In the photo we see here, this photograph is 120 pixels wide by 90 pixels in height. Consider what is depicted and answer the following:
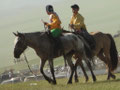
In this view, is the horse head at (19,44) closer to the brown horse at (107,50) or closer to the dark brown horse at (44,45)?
the dark brown horse at (44,45)

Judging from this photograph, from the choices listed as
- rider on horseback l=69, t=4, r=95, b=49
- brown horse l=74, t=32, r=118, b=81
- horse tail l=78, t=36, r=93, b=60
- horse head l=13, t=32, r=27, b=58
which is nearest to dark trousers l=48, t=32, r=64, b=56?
horse head l=13, t=32, r=27, b=58

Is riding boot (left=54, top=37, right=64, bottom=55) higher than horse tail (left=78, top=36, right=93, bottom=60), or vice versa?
riding boot (left=54, top=37, right=64, bottom=55)

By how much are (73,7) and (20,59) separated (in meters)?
2.84

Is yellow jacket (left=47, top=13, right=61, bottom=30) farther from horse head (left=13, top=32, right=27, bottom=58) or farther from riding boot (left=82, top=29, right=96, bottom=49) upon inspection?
riding boot (left=82, top=29, right=96, bottom=49)

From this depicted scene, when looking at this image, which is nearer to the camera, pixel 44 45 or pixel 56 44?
pixel 44 45

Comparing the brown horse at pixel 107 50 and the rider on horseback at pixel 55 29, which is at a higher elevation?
the rider on horseback at pixel 55 29

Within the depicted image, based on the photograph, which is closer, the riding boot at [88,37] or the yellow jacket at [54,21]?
the yellow jacket at [54,21]

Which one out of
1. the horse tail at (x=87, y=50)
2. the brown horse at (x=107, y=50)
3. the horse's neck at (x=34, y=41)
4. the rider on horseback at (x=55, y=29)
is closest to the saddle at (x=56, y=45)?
the rider on horseback at (x=55, y=29)

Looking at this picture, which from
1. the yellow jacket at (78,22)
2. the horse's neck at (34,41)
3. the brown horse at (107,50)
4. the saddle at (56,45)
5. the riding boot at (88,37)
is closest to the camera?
the horse's neck at (34,41)

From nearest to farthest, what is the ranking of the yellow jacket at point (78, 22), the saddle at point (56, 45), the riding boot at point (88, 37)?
the saddle at point (56, 45) → the yellow jacket at point (78, 22) → the riding boot at point (88, 37)

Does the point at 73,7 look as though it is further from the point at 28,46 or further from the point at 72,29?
the point at 28,46

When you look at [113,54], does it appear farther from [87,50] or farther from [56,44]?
[56,44]

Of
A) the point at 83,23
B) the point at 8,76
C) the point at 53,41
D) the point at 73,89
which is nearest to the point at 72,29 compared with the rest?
the point at 83,23

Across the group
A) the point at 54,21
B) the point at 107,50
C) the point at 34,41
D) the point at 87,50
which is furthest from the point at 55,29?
the point at 107,50
